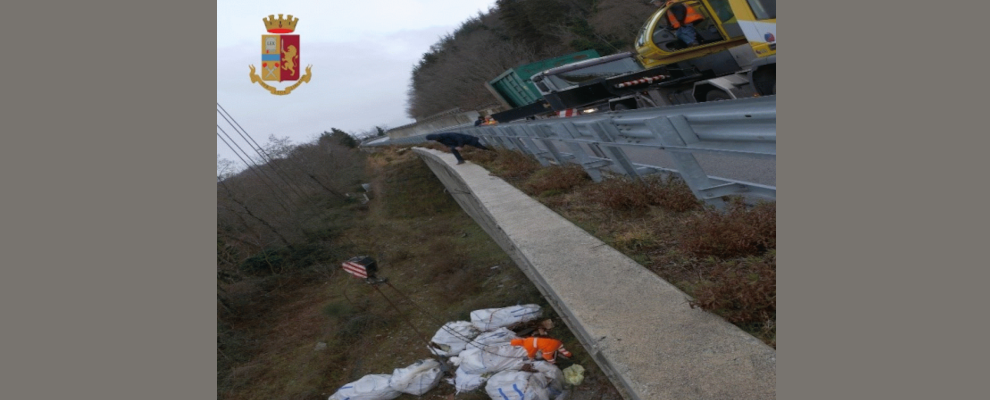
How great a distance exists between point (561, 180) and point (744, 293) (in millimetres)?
5526

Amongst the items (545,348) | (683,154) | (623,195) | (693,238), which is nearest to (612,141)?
(623,195)

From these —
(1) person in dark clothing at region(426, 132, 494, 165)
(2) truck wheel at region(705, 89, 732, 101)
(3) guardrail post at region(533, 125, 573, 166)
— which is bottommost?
(1) person in dark clothing at region(426, 132, 494, 165)

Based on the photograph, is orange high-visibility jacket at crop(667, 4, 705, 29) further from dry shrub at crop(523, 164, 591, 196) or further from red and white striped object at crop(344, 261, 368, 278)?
red and white striped object at crop(344, 261, 368, 278)

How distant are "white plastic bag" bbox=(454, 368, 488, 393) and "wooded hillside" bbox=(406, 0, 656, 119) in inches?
792

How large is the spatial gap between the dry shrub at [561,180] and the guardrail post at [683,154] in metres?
3.42

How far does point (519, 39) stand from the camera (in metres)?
48.0

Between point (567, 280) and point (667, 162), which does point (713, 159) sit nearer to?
point (667, 162)

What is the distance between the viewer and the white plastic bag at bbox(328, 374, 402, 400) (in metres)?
6.37

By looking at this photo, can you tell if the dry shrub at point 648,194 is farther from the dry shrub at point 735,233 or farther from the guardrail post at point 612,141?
the dry shrub at point 735,233

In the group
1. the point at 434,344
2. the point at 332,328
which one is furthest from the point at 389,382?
the point at 332,328

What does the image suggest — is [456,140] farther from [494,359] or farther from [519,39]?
[519,39]

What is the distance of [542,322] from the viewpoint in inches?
258

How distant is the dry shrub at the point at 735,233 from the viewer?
4422mm

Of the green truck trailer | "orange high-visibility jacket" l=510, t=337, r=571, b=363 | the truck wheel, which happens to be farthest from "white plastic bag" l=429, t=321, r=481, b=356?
the green truck trailer
